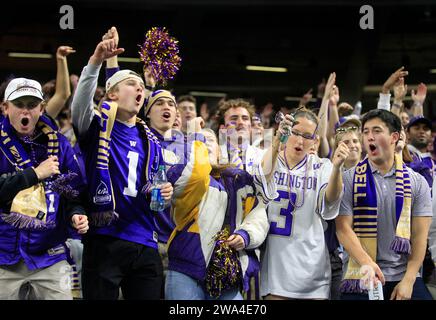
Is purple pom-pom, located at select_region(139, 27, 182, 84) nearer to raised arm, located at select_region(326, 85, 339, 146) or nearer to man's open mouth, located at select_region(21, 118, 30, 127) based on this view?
man's open mouth, located at select_region(21, 118, 30, 127)

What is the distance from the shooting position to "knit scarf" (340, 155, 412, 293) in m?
5.45

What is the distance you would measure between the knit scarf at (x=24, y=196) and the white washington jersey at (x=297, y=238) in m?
1.53

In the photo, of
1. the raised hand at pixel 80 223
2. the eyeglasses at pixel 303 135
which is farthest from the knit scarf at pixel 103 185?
the eyeglasses at pixel 303 135

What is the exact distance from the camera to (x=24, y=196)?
5184 mm

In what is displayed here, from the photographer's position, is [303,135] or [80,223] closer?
[80,223]

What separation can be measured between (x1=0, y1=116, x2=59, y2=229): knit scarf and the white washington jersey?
1.53m

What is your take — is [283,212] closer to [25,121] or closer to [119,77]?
[119,77]

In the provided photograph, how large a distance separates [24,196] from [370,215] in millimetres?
2320

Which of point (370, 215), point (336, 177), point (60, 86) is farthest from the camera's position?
point (60, 86)

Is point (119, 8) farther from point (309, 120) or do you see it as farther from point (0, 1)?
point (309, 120)

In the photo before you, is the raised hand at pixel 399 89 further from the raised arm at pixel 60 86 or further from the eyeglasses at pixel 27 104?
the eyeglasses at pixel 27 104

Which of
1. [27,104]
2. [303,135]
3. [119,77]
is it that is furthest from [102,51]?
[303,135]

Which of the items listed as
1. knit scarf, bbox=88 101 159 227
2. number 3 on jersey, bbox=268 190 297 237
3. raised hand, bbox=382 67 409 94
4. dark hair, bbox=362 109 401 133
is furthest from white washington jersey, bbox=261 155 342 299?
raised hand, bbox=382 67 409 94
